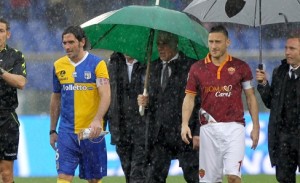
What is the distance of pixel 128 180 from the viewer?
10125mm

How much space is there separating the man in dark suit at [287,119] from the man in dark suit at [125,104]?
4.82 ft

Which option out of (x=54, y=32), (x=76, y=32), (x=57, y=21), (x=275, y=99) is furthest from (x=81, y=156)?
(x=57, y=21)

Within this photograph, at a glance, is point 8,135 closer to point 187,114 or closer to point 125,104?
point 125,104

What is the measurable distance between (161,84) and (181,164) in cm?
84

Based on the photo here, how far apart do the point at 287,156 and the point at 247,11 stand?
62.3 inches

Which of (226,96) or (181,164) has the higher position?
(226,96)

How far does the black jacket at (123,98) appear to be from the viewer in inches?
387

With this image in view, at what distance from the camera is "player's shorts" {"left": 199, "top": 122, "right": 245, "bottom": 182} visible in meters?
8.40

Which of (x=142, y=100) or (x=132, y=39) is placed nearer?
(x=142, y=100)

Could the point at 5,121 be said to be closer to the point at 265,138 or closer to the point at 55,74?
the point at 55,74

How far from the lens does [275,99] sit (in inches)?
359

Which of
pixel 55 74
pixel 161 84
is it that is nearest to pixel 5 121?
pixel 55 74

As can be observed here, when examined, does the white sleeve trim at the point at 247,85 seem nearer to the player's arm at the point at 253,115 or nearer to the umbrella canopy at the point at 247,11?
the player's arm at the point at 253,115

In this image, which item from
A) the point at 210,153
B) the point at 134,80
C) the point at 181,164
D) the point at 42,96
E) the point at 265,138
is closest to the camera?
the point at 210,153
